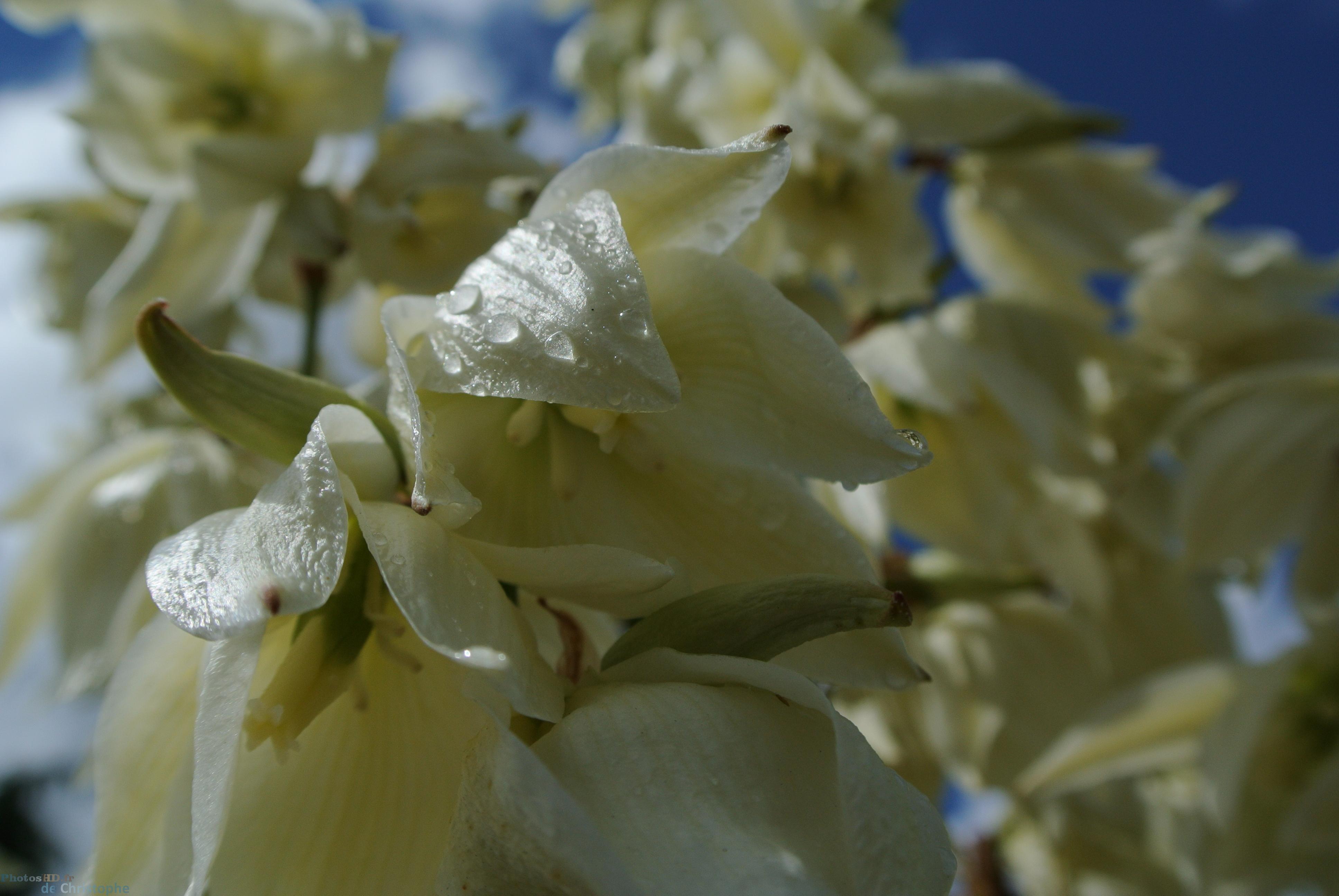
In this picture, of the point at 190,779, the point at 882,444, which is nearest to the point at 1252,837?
the point at 882,444

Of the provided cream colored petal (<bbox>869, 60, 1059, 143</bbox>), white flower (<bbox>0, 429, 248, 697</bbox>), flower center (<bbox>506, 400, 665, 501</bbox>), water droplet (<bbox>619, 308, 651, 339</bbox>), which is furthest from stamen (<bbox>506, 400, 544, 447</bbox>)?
cream colored petal (<bbox>869, 60, 1059, 143</bbox>)

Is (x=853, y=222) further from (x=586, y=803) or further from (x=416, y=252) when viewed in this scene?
(x=586, y=803)

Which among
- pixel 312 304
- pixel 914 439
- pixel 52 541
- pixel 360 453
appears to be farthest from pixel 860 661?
pixel 52 541

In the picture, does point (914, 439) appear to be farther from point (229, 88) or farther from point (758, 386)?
point (229, 88)

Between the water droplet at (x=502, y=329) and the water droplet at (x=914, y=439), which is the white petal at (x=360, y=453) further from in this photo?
the water droplet at (x=914, y=439)

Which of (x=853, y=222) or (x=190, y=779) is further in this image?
(x=853, y=222)

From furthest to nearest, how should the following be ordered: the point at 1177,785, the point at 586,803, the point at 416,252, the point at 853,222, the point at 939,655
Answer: the point at 1177,785, the point at 939,655, the point at 853,222, the point at 416,252, the point at 586,803
